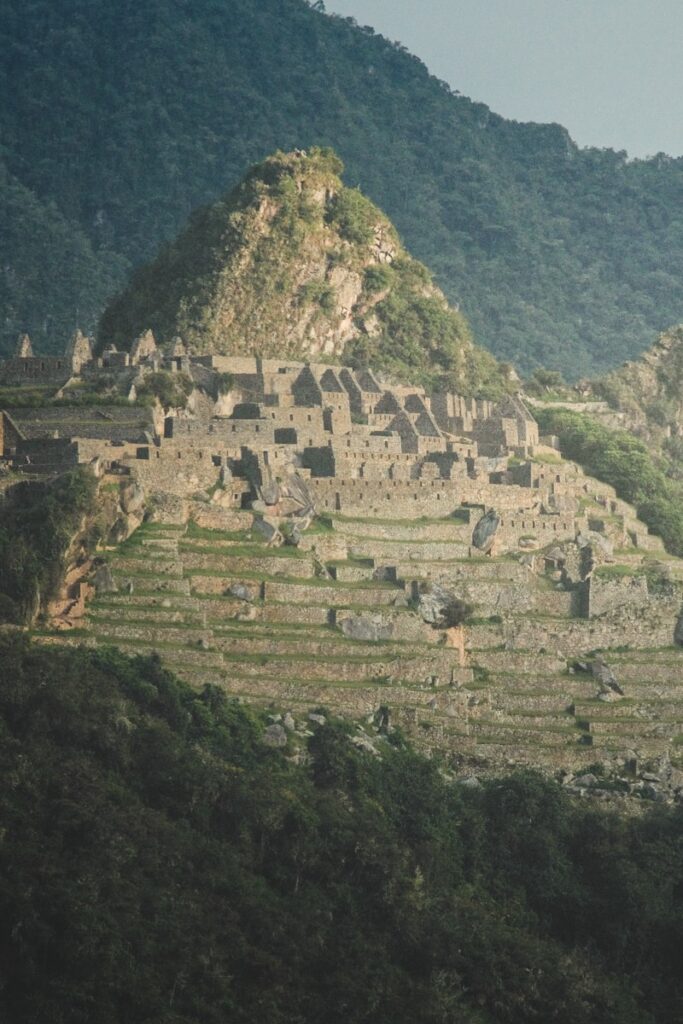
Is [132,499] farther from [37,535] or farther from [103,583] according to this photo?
[37,535]

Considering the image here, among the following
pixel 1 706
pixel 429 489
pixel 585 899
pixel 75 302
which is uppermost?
pixel 75 302

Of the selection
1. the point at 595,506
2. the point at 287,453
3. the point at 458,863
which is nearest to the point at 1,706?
the point at 458,863

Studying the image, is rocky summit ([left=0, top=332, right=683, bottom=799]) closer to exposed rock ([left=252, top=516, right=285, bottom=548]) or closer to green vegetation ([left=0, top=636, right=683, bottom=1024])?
exposed rock ([left=252, top=516, right=285, bottom=548])

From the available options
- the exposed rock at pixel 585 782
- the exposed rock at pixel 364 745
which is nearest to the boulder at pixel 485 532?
the exposed rock at pixel 585 782

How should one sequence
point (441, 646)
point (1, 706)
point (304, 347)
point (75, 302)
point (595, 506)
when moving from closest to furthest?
point (1, 706), point (441, 646), point (595, 506), point (304, 347), point (75, 302)

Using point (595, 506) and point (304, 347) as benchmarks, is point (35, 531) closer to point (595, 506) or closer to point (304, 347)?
point (595, 506)

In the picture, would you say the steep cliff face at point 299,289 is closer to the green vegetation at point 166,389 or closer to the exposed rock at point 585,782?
the green vegetation at point 166,389

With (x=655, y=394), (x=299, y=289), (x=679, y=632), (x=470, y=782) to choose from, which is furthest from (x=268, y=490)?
(x=655, y=394)
